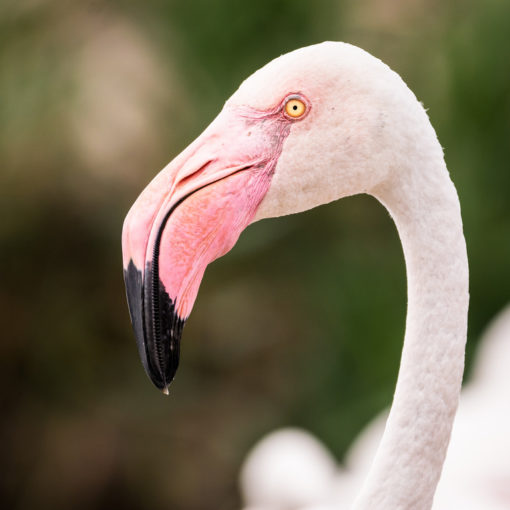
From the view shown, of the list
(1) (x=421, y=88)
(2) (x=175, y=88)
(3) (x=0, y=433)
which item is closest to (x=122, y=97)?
(2) (x=175, y=88)

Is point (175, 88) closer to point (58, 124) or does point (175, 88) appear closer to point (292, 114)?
point (58, 124)

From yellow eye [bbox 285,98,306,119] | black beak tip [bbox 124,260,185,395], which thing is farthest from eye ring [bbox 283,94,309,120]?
black beak tip [bbox 124,260,185,395]

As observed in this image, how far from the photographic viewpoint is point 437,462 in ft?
3.74

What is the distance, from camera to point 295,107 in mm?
1064

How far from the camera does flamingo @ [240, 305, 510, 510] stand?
7.27 ft

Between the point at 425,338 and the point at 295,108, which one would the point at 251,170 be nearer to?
the point at 295,108

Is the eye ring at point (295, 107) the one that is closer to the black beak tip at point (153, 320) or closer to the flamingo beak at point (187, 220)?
the flamingo beak at point (187, 220)

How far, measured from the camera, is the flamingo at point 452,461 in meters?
2.21

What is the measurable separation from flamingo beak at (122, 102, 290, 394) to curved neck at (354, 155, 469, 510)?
201mm

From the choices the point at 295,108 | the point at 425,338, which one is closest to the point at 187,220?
the point at 295,108

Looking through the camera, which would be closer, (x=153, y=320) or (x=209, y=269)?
(x=153, y=320)

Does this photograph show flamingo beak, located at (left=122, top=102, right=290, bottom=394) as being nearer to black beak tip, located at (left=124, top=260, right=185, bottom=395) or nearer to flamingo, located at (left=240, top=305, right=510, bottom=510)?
black beak tip, located at (left=124, top=260, right=185, bottom=395)

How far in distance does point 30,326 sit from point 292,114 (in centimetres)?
236

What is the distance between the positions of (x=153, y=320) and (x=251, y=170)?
26 centimetres
